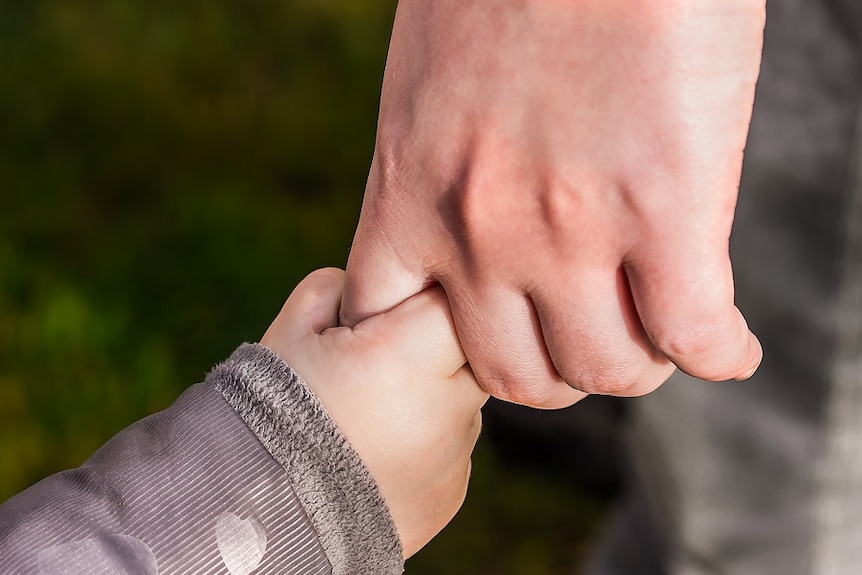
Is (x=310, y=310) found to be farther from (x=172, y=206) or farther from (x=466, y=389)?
(x=172, y=206)

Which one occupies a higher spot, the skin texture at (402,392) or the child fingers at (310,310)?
the child fingers at (310,310)

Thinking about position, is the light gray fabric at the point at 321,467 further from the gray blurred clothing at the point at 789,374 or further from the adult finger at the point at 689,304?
the gray blurred clothing at the point at 789,374

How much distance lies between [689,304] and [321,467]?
0.74 feet

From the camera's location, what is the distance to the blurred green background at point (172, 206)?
4.46 ft

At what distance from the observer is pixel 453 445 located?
0.62 meters

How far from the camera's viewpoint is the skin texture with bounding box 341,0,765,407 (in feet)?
1.62

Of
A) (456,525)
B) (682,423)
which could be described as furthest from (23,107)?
(682,423)

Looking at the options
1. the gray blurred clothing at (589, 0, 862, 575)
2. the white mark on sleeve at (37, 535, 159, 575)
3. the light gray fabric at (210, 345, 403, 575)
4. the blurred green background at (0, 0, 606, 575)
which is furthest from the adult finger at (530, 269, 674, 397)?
the blurred green background at (0, 0, 606, 575)

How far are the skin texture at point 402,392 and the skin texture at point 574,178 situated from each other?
21 millimetres

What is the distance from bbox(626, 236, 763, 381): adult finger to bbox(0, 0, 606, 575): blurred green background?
845 mm

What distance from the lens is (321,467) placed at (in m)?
0.58

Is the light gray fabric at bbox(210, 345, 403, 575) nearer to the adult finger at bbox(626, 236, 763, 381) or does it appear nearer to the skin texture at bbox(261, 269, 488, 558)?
the skin texture at bbox(261, 269, 488, 558)

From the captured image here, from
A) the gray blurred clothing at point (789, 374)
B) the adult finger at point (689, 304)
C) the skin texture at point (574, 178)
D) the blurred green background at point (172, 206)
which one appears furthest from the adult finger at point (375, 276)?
the blurred green background at point (172, 206)

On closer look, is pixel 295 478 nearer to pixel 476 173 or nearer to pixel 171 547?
pixel 171 547
